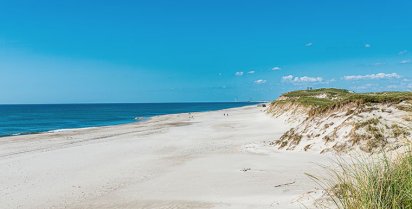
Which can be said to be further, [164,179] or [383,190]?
[164,179]

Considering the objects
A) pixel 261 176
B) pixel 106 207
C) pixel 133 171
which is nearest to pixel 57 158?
pixel 133 171

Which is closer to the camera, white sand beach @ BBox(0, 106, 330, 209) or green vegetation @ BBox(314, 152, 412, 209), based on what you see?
green vegetation @ BBox(314, 152, 412, 209)

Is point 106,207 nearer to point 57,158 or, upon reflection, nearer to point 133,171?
point 133,171

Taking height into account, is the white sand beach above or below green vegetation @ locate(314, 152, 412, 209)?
below

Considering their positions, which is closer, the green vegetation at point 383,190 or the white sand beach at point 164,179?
the green vegetation at point 383,190

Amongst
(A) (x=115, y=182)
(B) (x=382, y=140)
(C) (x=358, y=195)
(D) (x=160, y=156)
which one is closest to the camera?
(C) (x=358, y=195)

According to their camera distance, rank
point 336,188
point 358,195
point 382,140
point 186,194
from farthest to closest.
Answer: point 382,140
point 186,194
point 336,188
point 358,195

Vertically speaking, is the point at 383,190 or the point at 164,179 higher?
the point at 383,190

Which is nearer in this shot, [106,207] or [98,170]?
[106,207]

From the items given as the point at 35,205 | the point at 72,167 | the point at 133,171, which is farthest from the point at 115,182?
the point at 72,167

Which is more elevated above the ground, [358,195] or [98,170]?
[358,195]

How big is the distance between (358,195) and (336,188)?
7.25 ft

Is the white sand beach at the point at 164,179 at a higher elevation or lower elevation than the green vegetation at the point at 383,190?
lower

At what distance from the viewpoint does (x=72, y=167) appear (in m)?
17.3
